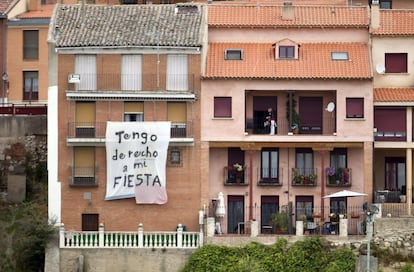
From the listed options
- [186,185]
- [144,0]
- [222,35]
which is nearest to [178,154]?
[186,185]

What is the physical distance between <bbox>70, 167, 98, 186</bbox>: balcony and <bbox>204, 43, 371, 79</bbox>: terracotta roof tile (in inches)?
284

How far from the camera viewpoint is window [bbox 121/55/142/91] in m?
72.6

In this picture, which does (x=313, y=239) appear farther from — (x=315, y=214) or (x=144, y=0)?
(x=144, y=0)

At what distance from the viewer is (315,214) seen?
2830 inches

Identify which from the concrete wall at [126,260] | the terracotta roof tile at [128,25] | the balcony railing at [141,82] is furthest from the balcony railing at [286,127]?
the concrete wall at [126,260]

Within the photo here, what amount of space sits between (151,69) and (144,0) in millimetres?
19071

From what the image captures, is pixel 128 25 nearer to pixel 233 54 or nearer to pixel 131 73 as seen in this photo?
pixel 131 73

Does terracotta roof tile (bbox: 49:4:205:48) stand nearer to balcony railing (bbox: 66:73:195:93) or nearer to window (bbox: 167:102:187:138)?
balcony railing (bbox: 66:73:195:93)

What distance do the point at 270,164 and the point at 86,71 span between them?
1008 cm

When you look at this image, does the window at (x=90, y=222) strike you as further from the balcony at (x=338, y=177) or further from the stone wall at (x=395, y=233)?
the stone wall at (x=395, y=233)

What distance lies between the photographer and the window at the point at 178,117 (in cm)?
7225

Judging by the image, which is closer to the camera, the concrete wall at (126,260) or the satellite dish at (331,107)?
the concrete wall at (126,260)

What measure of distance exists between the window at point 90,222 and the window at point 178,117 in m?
5.49

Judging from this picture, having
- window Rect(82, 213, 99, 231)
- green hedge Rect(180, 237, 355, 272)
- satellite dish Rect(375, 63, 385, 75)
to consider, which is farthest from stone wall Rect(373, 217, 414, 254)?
window Rect(82, 213, 99, 231)
